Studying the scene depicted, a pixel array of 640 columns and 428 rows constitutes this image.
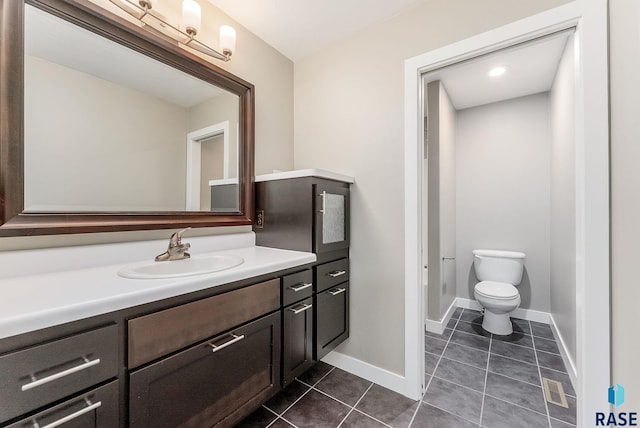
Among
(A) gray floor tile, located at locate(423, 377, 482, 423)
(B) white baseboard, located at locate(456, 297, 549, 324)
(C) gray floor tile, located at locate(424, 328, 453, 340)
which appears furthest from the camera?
(B) white baseboard, located at locate(456, 297, 549, 324)

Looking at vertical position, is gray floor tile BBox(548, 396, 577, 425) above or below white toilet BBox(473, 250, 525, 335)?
below

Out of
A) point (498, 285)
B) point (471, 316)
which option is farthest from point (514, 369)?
point (471, 316)

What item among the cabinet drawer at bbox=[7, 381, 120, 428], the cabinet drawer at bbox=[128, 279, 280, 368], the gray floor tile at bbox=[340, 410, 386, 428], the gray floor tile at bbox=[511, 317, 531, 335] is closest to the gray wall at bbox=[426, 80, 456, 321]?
the gray floor tile at bbox=[511, 317, 531, 335]

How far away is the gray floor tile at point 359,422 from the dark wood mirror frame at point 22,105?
134 cm

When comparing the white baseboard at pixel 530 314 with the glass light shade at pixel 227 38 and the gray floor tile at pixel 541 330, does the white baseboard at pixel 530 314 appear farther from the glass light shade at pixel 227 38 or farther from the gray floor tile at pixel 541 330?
the glass light shade at pixel 227 38

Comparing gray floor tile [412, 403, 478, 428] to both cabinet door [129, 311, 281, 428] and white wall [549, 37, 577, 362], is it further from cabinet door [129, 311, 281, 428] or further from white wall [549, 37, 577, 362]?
white wall [549, 37, 577, 362]

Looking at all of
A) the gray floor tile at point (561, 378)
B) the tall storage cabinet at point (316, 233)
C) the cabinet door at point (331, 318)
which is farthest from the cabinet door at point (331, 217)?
the gray floor tile at point (561, 378)

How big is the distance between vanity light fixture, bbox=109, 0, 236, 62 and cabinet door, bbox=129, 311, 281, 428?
4.96 ft

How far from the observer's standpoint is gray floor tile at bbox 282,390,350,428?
1359 millimetres

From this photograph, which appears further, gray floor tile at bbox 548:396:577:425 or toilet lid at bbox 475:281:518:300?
toilet lid at bbox 475:281:518:300

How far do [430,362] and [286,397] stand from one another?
1.10 meters

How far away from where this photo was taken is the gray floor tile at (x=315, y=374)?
67.8 inches

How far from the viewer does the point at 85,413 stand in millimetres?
712

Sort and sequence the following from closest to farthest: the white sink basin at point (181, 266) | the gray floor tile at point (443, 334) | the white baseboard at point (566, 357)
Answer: the white sink basin at point (181, 266) < the white baseboard at point (566, 357) < the gray floor tile at point (443, 334)
